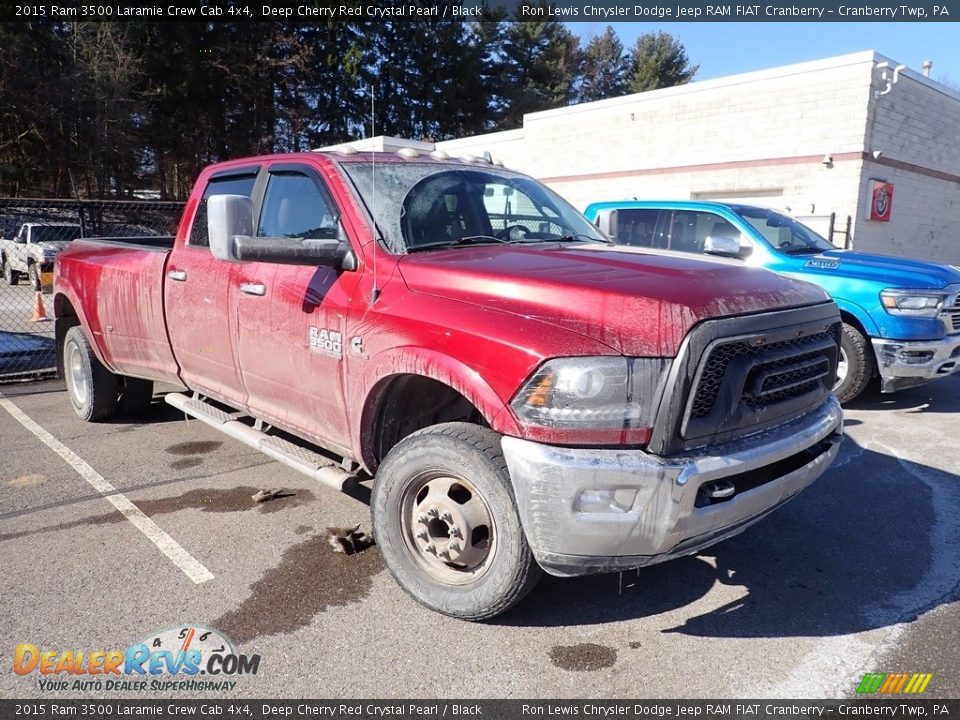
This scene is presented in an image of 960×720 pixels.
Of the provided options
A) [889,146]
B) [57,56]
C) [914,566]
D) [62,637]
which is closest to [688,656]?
[914,566]

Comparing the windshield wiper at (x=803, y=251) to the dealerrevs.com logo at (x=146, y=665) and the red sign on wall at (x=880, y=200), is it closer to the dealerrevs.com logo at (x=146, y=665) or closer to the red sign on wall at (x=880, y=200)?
the dealerrevs.com logo at (x=146, y=665)

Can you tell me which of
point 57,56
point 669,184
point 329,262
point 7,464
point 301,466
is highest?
point 57,56

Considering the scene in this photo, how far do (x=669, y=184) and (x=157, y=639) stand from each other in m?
17.7

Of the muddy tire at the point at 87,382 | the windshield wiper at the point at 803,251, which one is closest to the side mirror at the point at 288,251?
the muddy tire at the point at 87,382

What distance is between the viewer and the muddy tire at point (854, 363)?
6727 mm

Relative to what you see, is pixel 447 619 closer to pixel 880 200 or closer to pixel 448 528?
pixel 448 528

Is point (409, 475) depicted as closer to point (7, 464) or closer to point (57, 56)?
point (7, 464)

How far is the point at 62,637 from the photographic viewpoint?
2.91 meters

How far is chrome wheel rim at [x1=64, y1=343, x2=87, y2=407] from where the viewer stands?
6.09 meters

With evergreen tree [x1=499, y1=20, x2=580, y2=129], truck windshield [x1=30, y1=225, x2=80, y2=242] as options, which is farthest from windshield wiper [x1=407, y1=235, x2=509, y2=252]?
evergreen tree [x1=499, y1=20, x2=580, y2=129]

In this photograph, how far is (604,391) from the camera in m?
2.52

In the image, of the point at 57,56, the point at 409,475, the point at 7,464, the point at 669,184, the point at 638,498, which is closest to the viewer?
the point at 638,498

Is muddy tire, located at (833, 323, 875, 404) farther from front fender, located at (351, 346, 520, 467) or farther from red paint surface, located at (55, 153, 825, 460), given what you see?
front fender, located at (351, 346, 520, 467)

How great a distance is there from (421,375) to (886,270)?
562cm
